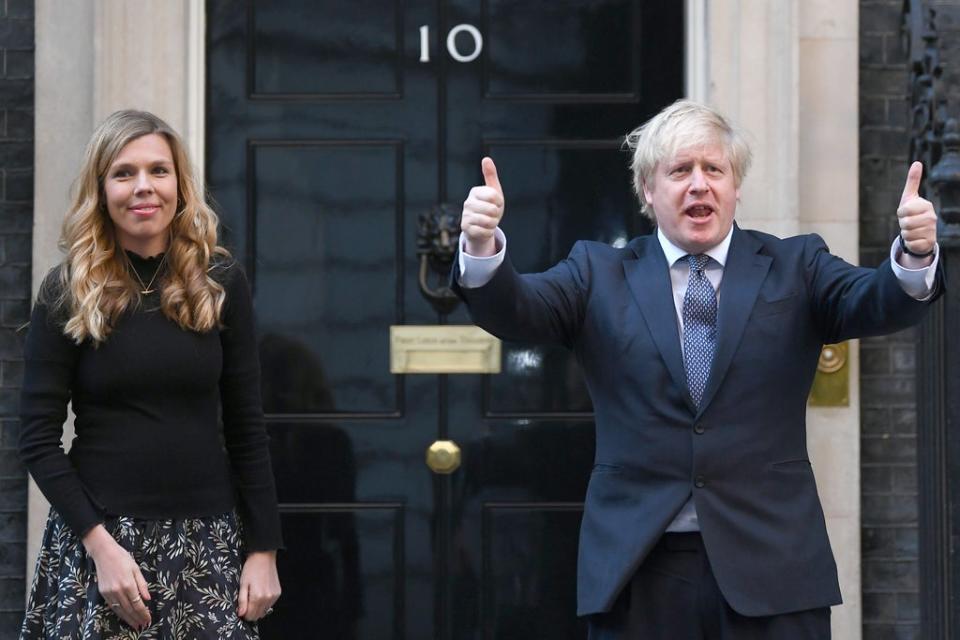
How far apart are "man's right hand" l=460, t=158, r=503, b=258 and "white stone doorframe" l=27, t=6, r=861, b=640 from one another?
7.46 ft

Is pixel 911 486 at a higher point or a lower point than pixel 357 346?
lower

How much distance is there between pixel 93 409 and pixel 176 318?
26 centimetres

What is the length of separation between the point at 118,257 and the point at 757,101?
94.9 inches

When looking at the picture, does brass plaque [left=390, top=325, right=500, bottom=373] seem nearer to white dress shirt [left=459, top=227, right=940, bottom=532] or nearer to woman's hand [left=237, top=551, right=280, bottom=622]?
woman's hand [left=237, top=551, right=280, bottom=622]

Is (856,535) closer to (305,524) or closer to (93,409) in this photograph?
(305,524)

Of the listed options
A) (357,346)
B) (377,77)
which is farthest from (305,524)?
(377,77)

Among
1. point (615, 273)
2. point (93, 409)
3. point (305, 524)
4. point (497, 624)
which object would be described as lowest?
point (497, 624)

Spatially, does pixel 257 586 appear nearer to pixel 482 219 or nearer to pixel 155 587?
pixel 155 587

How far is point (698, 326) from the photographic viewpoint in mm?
3262

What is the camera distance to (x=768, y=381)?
10.5ft

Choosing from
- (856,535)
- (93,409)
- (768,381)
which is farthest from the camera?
(856,535)

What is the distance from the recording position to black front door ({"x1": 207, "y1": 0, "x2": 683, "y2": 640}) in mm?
5492

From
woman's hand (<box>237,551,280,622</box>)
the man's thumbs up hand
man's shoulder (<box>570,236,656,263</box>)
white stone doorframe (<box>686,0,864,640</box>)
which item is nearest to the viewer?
the man's thumbs up hand

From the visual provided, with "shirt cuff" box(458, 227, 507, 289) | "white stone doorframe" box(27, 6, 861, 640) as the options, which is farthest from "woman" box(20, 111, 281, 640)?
"white stone doorframe" box(27, 6, 861, 640)
